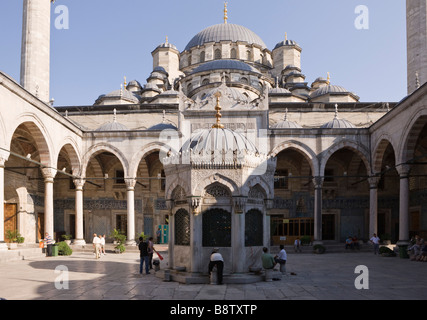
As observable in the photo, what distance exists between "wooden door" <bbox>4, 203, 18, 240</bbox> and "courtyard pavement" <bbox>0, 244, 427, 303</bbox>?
9319 millimetres

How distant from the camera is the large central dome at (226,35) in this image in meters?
35.2

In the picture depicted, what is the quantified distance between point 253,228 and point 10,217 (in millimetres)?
15227

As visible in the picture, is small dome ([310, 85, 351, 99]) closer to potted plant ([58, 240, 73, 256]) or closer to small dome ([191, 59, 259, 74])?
small dome ([191, 59, 259, 74])

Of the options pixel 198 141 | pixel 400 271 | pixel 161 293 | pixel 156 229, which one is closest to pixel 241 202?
pixel 198 141

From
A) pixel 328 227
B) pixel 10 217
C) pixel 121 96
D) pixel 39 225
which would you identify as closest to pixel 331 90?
pixel 328 227

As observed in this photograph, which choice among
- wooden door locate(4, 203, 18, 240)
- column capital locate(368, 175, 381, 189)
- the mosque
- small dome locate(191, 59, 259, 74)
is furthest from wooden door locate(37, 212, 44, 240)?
column capital locate(368, 175, 381, 189)

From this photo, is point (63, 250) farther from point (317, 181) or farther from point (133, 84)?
point (133, 84)

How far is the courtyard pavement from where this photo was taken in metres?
7.14

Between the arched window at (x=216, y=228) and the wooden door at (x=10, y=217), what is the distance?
1466 centimetres

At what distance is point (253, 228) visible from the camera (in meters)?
9.09

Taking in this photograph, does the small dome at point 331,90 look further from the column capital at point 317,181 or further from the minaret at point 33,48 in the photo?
the minaret at point 33,48
